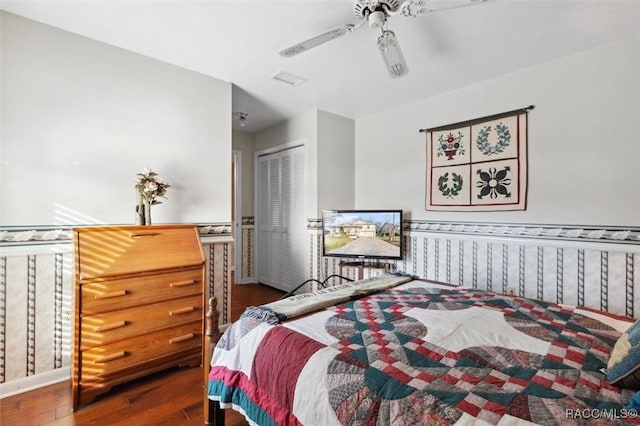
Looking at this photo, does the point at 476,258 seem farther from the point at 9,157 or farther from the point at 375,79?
the point at 9,157

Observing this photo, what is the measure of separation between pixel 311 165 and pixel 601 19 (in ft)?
9.21

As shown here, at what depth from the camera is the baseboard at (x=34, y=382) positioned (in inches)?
78.1

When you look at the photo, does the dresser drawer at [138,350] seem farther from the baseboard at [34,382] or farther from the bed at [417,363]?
the bed at [417,363]

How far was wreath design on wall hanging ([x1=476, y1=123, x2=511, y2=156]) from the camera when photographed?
2.88 m

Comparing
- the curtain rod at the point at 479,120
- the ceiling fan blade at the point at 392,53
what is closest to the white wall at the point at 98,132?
the ceiling fan blade at the point at 392,53

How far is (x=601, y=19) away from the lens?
2037mm

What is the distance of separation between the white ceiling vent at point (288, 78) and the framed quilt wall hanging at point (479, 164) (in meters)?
1.53

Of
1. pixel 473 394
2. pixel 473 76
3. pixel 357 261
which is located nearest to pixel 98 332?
pixel 473 394

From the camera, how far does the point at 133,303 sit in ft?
6.89

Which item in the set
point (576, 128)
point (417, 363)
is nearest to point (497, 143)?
point (576, 128)

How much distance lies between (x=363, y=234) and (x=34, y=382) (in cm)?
300

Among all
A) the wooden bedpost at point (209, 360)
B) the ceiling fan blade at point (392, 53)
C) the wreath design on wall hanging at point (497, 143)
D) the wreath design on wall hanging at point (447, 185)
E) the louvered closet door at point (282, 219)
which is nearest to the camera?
the wooden bedpost at point (209, 360)

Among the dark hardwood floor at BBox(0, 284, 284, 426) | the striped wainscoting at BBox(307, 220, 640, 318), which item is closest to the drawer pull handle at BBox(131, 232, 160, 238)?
the dark hardwood floor at BBox(0, 284, 284, 426)

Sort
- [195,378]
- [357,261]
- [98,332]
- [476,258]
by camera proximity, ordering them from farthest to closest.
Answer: [357,261]
[476,258]
[195,378]
[98,332]
